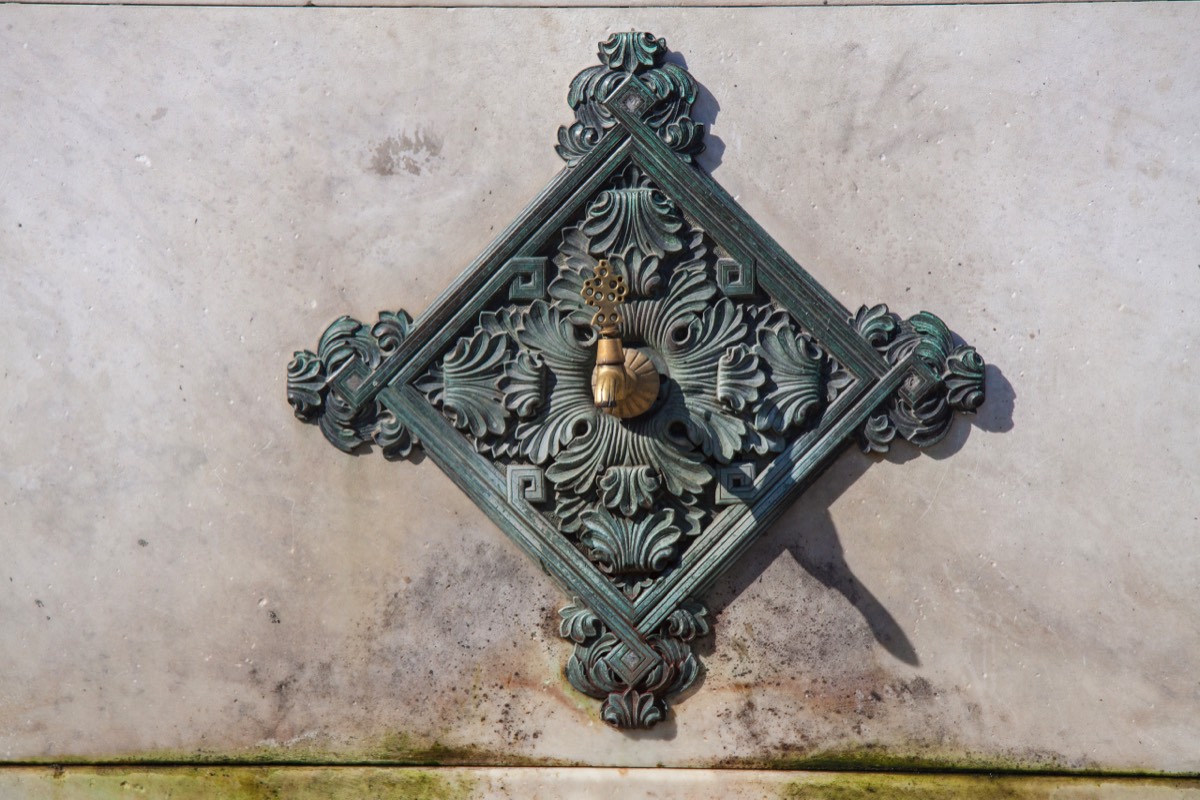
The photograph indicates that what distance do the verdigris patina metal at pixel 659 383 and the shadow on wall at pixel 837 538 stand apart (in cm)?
3

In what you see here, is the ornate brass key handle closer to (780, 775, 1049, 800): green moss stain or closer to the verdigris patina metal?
the verdigris patina metal

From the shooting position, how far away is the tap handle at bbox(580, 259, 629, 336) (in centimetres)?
241

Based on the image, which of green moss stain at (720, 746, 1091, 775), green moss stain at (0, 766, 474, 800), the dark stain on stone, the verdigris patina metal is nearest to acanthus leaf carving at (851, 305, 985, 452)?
the verdigris patina metal

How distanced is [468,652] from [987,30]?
160 centimetres

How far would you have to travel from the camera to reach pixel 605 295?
7.93 ft

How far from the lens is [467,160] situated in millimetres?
2660

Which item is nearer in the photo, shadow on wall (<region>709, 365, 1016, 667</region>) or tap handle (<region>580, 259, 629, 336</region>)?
tap handle (<region>580, 259, 629, 336</region>)

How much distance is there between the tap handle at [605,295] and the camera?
2.41 metres

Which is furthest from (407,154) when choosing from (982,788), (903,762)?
(982,788)

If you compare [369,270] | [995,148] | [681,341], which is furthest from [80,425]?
[995,148]

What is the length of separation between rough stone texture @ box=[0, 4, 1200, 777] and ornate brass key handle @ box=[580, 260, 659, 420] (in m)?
0.34

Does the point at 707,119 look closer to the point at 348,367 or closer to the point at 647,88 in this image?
the point at 647,88

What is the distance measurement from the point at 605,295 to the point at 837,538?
0.69m

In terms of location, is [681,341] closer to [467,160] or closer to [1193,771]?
[467,160]
